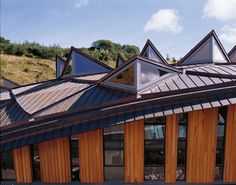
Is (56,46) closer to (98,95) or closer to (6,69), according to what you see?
(6,69)

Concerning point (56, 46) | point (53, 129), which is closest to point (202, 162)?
point (53, 129)

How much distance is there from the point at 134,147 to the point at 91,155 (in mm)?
1498

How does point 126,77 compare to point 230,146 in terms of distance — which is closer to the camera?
point 230,146

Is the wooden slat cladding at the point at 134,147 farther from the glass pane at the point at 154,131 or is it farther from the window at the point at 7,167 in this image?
the window at the point at 7,167

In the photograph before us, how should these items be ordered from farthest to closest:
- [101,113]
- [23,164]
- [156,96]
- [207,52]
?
1. [207,52]
2. [23,164]
3. [156,96]
4. [101,113]

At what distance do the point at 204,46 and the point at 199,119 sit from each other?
656cm

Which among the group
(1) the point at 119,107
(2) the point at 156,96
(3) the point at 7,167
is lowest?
(3) the point at 7,167

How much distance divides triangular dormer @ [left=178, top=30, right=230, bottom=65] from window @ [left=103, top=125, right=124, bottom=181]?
7329 mm

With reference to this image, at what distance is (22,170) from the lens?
834 centimetres

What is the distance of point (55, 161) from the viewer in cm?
821

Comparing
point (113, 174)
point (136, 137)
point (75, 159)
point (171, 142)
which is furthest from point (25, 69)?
point (171, 142)

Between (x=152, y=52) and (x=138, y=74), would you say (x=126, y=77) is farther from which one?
(x=152, y=52)

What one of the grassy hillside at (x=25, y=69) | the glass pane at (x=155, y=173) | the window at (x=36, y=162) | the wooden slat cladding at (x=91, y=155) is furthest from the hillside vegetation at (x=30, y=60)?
the glass pane at (x=155, y=173)

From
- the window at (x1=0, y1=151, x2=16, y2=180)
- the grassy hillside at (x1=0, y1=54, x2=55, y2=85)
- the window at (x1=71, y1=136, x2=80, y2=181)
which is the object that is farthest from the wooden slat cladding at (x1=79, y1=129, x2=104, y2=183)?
the grassy hillside at (x1=0, y1=54, x2=55, y2=85)
